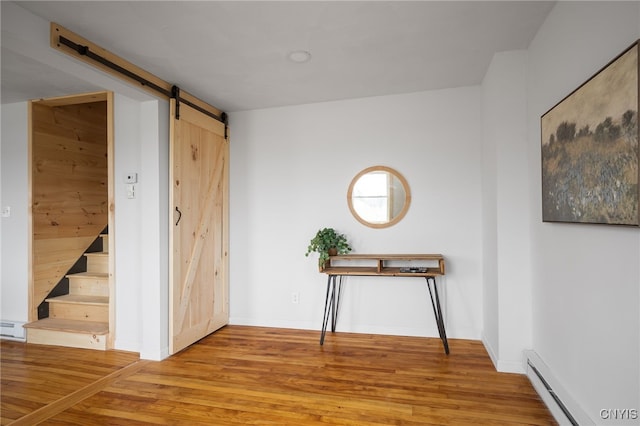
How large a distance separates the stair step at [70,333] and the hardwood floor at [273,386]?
90 mm

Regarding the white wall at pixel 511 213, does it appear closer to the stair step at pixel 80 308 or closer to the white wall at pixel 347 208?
the white wall at pixel 347 208

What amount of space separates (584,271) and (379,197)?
2.02 meters

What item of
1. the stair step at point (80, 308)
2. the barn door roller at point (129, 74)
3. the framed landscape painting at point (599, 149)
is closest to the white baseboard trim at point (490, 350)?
the framed landscape painting at point (599, 149)

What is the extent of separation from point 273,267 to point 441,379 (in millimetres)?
2017

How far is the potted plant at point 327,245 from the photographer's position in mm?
3377

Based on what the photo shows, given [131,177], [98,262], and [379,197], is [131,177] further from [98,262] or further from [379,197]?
[379,197]

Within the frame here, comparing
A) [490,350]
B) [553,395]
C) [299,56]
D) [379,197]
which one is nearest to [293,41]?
[299,56]

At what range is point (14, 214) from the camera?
3.64 metres

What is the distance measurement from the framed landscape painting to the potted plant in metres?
1.85

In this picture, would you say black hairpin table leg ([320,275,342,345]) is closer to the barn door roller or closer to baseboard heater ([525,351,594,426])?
baseboard heater ([525,351,594,426])

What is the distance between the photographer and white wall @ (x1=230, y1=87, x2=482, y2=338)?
11.0 feet

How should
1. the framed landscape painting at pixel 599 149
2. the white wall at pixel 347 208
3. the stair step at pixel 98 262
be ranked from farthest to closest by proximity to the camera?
the stair step at pixel 98 262
the white wall at pixel 347 208
the framed landscape painting at pixel 599 149

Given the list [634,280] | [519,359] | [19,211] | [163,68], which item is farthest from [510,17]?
[19,211]

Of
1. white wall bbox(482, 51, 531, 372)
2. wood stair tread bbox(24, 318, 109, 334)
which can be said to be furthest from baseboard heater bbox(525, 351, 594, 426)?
wood stair tread bbox(24, 318, 109, 334)
